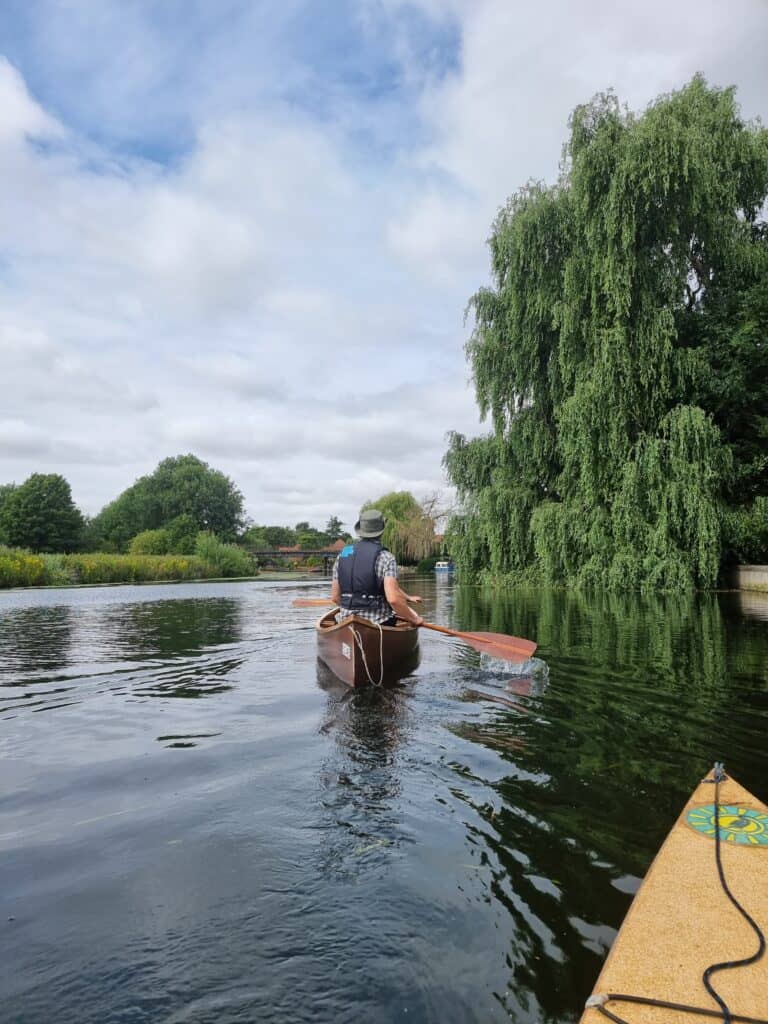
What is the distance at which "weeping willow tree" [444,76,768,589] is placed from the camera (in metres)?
15.0

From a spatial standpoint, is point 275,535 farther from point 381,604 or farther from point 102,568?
point 381,604

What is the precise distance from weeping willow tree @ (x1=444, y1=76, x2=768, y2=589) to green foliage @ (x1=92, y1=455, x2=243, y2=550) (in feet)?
210

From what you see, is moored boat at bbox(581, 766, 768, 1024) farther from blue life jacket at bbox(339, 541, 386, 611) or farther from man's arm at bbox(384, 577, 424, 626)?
blue life jacket at bbox(339, 541, 386, 611)

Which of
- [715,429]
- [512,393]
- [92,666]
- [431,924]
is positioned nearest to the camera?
[431,924]

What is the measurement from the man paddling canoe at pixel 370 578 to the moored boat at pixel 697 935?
370cm

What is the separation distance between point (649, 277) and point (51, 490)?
59605 mm

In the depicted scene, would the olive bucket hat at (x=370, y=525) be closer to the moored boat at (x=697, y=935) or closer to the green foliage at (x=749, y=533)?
the moored boat at (x=697, y=935)

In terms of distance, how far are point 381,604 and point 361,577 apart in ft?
1.18

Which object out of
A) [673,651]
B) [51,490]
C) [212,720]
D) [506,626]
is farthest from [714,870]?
[51,490]

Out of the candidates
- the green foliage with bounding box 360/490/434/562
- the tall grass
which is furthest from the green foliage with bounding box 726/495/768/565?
the green foliage with bounding box 360/490/434/562

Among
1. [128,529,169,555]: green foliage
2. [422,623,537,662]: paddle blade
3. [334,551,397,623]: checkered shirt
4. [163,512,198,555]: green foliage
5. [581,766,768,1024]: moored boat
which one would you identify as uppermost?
[163,512,198,555]: green foliage

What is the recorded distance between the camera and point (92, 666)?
301 inches

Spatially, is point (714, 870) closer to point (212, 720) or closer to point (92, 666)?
point (212, 720)

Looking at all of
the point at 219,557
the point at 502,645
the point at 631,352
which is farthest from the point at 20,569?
the point at 502,645
